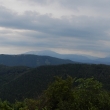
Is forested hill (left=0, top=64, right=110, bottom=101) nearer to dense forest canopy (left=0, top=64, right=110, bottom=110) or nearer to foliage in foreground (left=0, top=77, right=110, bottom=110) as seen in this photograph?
dense forest canopy (left=0, top=64, right=110, bottom=110)

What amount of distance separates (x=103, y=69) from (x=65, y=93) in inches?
3329

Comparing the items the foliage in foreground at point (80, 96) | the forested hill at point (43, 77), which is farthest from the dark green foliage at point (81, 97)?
the forested hill at point (43, 77)

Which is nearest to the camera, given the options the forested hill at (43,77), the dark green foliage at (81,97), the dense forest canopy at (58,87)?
the dark green foliage at (81,97)

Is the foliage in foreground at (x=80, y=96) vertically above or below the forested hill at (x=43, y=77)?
above

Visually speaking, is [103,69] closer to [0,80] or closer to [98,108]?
[0,80]

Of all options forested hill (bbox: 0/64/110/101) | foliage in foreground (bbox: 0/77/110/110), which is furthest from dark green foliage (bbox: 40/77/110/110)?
forested hill (bbox: 0/64/110/101)

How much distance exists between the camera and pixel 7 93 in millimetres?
84250

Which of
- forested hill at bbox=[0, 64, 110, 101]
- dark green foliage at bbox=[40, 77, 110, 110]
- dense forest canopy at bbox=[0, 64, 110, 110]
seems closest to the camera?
dark green foliage at bbox=[40, 77, 110, 110]

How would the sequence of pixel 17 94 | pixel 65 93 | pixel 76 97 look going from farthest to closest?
pixel 17 94
pixel 65 93
pixel 76 97

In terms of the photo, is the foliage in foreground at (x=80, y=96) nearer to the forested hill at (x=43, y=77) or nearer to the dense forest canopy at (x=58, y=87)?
the dense forest canopy at (x=58, y=87)

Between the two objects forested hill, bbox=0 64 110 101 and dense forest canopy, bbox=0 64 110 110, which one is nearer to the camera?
dense forest canopy, bbox=0 64 110 110

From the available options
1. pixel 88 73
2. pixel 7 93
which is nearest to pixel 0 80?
pixel 7 93

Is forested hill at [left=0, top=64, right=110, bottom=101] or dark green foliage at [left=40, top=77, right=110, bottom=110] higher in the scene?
dark green foliage at [left=40, top=77, right=110, bottom=110]

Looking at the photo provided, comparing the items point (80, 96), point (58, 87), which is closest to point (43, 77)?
point (58, 87)
